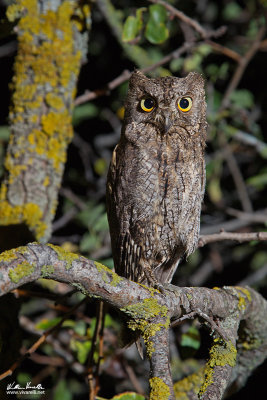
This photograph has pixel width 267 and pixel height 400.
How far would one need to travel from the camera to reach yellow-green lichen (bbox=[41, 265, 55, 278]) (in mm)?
974

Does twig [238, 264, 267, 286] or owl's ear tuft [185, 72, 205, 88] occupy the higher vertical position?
owl's ear tuft [185, 72, 205, 88]

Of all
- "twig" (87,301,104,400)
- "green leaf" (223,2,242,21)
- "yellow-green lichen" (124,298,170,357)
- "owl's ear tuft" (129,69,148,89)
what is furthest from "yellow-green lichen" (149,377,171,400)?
"green leaf" (223,2,242,21)

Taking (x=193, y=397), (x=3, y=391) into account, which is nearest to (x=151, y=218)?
(x=193, y=397)

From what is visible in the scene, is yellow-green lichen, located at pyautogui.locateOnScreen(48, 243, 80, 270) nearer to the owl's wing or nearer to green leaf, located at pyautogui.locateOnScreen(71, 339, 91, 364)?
the owl's wing

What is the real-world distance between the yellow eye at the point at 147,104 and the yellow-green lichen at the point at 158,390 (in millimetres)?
1154

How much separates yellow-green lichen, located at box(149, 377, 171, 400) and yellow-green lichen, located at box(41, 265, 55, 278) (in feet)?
1.14

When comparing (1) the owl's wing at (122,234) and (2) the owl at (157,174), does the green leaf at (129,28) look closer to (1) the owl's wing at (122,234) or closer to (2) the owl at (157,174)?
(2) the owl at (157,174)

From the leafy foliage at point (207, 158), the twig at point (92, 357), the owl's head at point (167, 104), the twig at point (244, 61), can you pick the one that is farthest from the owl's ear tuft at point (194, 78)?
the twig at point (92, 357)

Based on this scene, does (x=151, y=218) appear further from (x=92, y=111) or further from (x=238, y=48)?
(x=238, y=48)

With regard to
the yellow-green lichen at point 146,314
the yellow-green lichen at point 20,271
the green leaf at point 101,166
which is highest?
the green leaf at point 101,166

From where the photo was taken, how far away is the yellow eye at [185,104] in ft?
6.04

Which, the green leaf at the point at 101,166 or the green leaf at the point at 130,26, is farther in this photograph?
the green leaf at the point at 101,166

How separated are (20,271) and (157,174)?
990 millimetres

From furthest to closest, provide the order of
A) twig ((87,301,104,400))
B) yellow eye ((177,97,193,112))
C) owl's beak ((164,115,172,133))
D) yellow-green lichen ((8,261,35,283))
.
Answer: yellow eye ((177,97,193,112))
owl's beak ((164,115,172,133))
twig ((87,301,104,400))
yellow-green lichen ((8,261,35,283))
